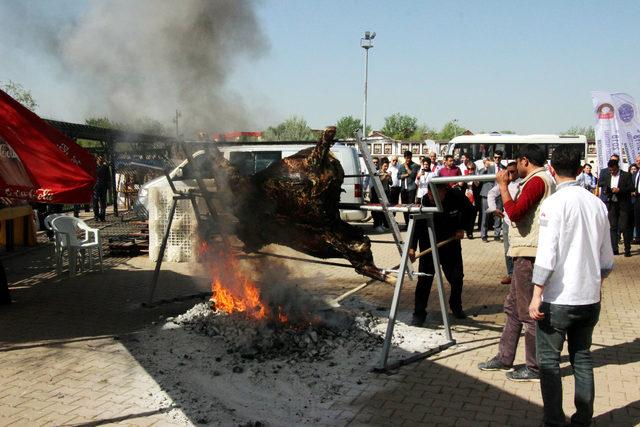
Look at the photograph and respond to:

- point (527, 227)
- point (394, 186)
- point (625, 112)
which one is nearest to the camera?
point (527, 227)

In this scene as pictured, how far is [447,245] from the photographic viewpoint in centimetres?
713

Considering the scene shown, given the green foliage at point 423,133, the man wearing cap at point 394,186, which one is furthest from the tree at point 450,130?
the man wearing cap at point 394,186

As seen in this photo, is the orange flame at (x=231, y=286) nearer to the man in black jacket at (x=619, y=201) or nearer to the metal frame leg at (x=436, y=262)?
the metal frame leg at (x=436, y=262)

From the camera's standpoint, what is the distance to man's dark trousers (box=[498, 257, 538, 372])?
500 cm

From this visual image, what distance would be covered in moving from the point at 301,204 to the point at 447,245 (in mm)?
2142

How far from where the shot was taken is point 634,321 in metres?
7.09

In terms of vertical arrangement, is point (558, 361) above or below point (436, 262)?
below

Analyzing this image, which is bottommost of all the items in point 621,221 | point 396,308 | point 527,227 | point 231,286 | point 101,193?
point 231,286

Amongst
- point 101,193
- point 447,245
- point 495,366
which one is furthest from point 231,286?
point 101,193

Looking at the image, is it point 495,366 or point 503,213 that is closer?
point 495,366

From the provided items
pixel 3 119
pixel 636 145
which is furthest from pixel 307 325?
pixel 636 145

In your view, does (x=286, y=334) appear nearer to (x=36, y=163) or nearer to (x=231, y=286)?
(x=231, y=286)

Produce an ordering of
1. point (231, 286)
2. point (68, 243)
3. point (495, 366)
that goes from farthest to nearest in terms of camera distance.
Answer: point (68, 243) → point (231, 286) → point (495, 366)

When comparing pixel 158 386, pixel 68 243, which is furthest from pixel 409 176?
pixel 158 386
